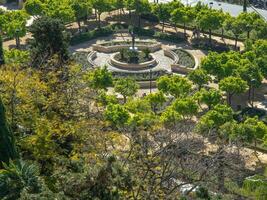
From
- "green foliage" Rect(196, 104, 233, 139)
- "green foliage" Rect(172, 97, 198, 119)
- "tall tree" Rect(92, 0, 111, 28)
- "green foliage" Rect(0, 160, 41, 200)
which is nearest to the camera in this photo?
"green foliage" Rect(0, 160, 41, 200)

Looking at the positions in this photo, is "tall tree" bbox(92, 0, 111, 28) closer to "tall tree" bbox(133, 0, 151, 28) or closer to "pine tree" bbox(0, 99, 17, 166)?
"tall tree" bbox(133, 0, 151, 28)

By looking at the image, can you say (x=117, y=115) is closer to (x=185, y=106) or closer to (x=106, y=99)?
(x=106, y=99)

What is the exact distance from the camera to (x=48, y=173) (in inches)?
1292

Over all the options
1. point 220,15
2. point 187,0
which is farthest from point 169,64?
point 187,0

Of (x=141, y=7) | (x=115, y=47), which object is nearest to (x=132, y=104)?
(x=115, y=47)

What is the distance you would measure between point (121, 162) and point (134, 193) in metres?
2.26

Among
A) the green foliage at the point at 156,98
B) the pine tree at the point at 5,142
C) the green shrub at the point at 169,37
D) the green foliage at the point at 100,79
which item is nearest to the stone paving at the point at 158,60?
the green shrub at the point at 169,37

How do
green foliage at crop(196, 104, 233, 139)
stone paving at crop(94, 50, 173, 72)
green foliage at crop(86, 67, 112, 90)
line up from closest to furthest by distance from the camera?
1. green foliage at crop(196, 104, 233, 139)
2. green foliage at crop(86, 67, 112, 90)
3. stone paving at crop(94, 50, 173, 72)

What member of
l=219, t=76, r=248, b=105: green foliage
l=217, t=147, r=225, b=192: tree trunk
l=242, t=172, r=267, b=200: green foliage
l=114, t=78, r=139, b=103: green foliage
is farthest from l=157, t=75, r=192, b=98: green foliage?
l=217, t=147, r=225, b=192: tree trunk

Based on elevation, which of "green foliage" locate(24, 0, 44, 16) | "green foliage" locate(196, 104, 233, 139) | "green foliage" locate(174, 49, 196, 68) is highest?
"green foliage" locate(24, 0, 44, 16)

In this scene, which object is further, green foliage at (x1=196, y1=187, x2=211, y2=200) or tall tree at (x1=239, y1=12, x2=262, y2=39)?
tall tree at (x1=239, y1=12, x2=262, y2=39)

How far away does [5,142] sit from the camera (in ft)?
99.2

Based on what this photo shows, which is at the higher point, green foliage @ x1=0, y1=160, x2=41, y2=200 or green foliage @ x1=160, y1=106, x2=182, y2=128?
green foliage @ x1=0, y1=160, x2=41, y2=200

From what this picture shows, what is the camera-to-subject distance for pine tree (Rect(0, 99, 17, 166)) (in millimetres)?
30203
